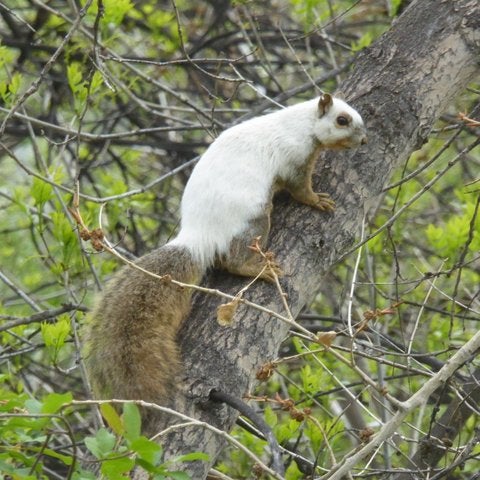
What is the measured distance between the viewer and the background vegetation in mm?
3605

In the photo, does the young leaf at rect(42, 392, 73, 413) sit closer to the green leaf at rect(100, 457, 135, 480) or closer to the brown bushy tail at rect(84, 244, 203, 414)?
the green leaf at rect(100, 457, 135, 480)

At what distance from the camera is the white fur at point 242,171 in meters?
2.97

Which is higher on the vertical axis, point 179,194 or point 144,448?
point 144,448

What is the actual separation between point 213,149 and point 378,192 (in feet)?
1.93

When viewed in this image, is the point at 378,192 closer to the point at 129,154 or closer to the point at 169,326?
the point at 169,326

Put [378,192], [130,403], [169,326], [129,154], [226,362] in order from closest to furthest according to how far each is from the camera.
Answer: [130,403]
[226,362]
[169,326]
[378,192]
[129,154]

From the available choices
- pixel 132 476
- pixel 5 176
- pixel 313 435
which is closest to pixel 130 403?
pixel 132 476

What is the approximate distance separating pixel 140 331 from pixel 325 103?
1107 mm

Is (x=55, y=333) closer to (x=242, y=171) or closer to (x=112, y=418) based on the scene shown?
(x=242, y=171)

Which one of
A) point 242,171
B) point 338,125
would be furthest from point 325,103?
point 242,171

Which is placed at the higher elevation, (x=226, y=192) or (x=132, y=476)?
(x=226, y=192)

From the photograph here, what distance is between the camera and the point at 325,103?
3.24m

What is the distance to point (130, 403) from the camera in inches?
70.4

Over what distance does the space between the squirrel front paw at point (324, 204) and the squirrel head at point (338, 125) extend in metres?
0.24
